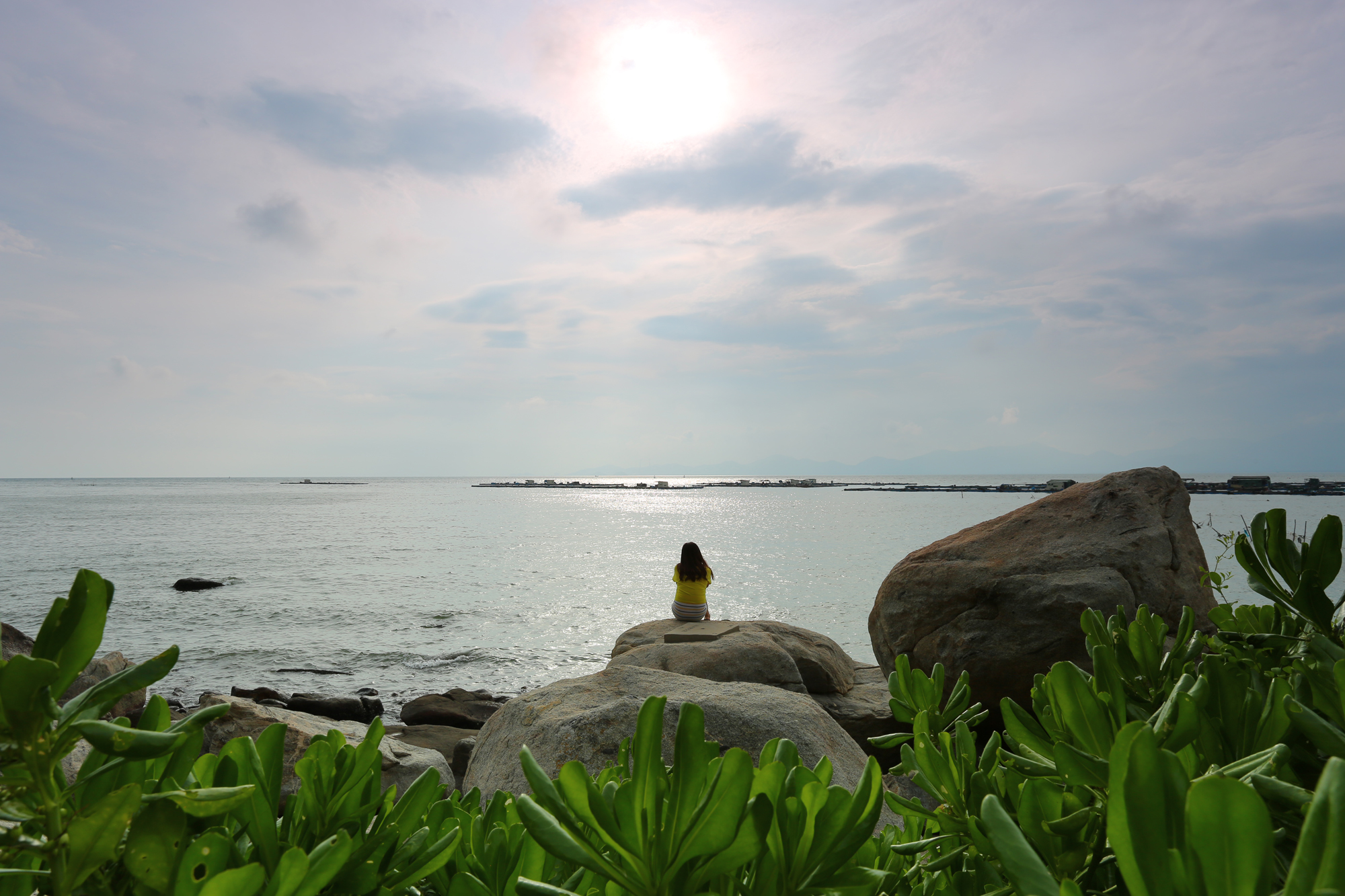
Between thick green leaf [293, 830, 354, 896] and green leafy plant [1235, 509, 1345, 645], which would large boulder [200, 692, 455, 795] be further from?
green leafy plant [1235, 509, 1345, 645]

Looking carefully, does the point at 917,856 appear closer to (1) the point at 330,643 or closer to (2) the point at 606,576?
(1) the point at 330,643

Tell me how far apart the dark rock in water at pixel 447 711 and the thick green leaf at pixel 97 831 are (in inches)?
448

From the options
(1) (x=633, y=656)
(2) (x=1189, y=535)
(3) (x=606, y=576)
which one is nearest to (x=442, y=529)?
(3) (x=606, y=576)

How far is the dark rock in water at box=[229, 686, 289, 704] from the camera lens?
12.5m

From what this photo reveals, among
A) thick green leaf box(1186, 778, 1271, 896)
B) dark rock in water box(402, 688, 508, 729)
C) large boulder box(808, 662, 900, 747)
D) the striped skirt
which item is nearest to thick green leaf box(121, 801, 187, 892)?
thick green leaf box(1186, 778, 1271, 896)

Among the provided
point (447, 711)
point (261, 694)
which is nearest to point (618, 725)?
point (447, 711)

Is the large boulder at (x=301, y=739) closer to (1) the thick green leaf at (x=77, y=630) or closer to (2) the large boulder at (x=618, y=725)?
(2) the large boulder at (x=618, y=725)

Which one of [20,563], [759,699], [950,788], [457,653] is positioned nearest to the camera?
[950,788]

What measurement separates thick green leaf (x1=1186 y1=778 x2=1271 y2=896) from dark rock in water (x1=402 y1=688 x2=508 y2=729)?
461 inches

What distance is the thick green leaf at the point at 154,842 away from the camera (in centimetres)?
59

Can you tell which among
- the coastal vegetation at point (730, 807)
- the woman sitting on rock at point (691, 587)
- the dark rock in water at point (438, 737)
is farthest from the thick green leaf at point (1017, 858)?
the woman sitting on rock at point (691, 587)

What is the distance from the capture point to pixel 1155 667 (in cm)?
119

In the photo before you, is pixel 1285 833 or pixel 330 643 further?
pixel 330 643

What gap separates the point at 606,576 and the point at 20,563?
25.6m
